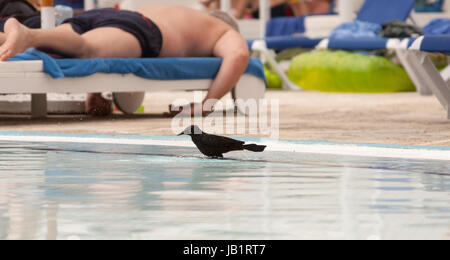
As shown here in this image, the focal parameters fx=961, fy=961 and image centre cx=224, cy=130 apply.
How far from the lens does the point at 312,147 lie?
4027 millimetres

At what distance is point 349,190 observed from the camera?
279cm

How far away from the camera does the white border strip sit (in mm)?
3750

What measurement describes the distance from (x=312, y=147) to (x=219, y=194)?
1383mm

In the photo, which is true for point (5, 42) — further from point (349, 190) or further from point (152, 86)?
point (349, 190)

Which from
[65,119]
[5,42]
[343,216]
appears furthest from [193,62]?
[343,216]

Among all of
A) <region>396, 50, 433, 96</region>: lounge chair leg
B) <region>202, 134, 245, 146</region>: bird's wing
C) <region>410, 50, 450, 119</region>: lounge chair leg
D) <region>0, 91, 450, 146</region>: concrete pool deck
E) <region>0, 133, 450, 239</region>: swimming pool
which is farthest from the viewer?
<region>396, 50, 433, 96</region>: lounge chair leg

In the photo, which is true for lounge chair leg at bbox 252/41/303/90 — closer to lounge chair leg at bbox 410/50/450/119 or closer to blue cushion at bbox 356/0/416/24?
blue cushion at bbox 356/0/416/24

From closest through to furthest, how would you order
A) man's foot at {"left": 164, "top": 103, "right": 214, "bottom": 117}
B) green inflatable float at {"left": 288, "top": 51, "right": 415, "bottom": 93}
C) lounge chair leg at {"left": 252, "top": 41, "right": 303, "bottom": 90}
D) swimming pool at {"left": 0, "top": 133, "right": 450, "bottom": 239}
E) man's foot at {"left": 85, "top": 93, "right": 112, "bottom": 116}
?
swimming pool at {"left": 0, "top": 133, "right": 450, "bottom": 239}
man's foot at {"left": 164, "top": 103, "right": 214, "bottom": 117}
man's foot at {"left": 85, "top": 93, "right": 112, "bottom": 116}
green inflatable float at {"left": 288, "top": 51, "right": 415, "bottom": 93}
lounge chair leg at {"left": 252, "top": 41, "right": 303, "bottom": 90}

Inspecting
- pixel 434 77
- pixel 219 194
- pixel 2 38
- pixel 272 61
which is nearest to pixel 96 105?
pixel 2 38

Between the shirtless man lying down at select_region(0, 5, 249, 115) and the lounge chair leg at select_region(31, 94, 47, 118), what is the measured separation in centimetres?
39

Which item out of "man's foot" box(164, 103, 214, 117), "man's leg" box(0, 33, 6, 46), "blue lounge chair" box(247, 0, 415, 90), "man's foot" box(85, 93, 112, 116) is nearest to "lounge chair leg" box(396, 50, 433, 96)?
"blue lounge chair" box(247, 0, 415, 90)

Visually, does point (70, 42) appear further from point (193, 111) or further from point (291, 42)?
point (291, 42)

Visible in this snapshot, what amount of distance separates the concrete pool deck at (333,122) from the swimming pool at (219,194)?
1.79ft

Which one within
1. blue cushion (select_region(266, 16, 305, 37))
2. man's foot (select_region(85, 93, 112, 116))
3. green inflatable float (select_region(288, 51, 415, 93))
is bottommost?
blue cushion (select_region(266, 16, 305, 37))
